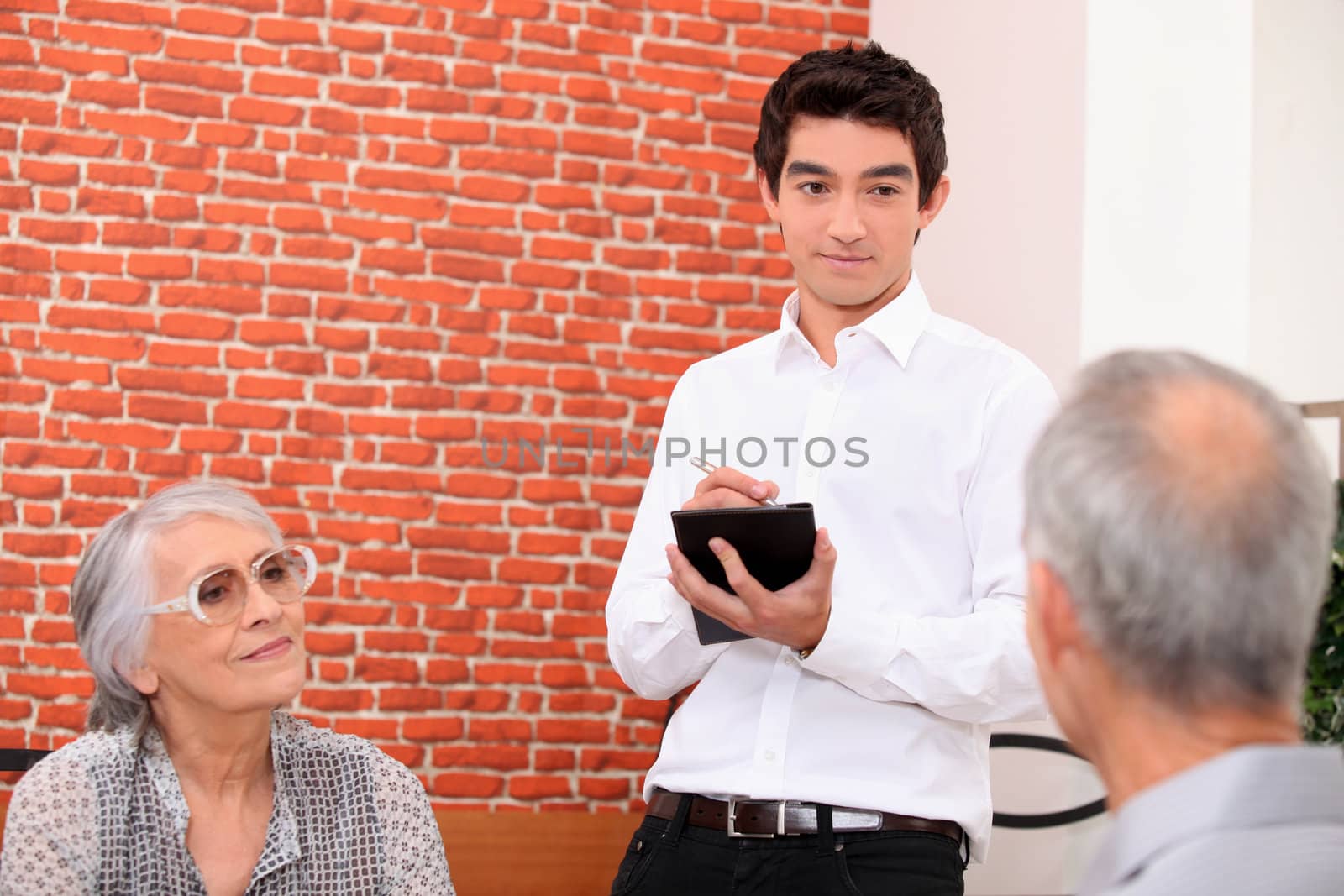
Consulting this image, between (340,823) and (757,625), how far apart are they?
0.67m

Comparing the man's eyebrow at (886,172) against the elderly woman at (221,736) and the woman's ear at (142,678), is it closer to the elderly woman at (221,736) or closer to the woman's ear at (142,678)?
the elderly woman at (221,736)

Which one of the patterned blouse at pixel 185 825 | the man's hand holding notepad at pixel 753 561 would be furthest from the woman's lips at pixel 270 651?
the man's hand holding notepad at pixel 753 561

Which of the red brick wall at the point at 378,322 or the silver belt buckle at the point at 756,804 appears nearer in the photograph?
the silver belt buckle at the point at 756,804

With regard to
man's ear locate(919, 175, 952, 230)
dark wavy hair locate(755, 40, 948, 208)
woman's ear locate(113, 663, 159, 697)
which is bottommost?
woman's ear locate(113, 663, 159, 697)

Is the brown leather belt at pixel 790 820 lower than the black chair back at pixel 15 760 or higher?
higher

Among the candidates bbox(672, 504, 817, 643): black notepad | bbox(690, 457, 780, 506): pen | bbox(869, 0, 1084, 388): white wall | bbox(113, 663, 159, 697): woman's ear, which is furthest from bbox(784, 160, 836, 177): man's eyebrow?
bbox(869, 0, 1084, 388): white wall

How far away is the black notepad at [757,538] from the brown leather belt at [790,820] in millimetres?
265

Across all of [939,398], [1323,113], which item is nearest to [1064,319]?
[1323,113]

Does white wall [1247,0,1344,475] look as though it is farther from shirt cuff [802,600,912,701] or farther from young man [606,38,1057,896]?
shirt cuff [802,600,912,701]

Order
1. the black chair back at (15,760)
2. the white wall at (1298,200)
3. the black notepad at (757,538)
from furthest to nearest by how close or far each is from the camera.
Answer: the white wall at (1298,200) → the black chair back at (15,760) → the black notepad at (757,538)

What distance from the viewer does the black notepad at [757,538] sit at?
1.45 m

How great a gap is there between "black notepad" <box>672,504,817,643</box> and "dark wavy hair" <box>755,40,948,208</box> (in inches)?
24.4

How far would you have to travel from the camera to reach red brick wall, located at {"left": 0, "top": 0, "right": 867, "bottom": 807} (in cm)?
385

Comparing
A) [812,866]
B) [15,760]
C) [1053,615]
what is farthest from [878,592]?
[15,760]
